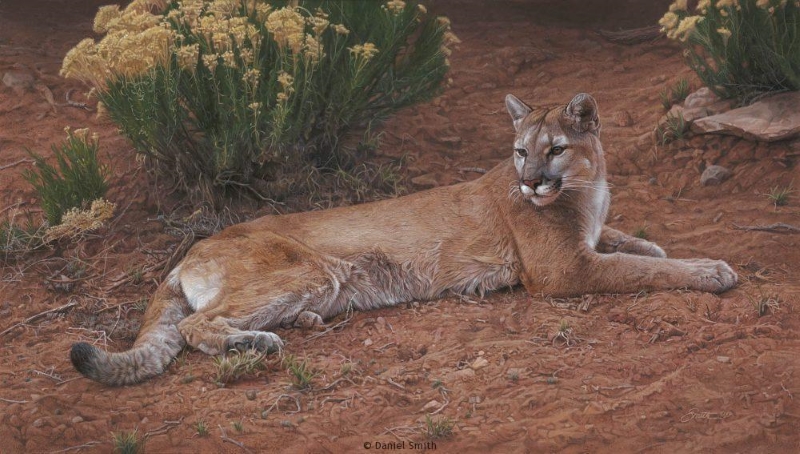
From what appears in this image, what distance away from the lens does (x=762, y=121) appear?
7.18 m

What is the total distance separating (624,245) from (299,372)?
8.94 ft

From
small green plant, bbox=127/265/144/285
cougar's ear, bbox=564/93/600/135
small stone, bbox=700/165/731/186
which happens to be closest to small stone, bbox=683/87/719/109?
small stone, bbox=700/165/731/186

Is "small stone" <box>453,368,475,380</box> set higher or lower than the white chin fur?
lower

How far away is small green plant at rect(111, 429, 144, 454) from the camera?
4336 mm

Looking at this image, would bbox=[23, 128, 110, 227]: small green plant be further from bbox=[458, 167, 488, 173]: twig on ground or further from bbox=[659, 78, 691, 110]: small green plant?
bbox=[659, 78, 691, 110]: small green plant

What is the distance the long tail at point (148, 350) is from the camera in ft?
15.8

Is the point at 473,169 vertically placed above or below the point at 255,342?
above

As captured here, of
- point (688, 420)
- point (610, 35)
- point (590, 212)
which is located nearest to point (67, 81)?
point (590, 212)

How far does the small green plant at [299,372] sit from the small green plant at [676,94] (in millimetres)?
4463

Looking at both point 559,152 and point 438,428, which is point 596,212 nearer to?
point 559,152

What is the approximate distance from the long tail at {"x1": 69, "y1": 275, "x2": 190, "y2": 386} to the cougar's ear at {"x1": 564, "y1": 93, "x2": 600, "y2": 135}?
2.75 m

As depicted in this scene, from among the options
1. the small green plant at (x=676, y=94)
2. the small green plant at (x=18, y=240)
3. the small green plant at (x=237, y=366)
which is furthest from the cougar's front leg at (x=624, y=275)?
the small green plant at (x=18, y=240)

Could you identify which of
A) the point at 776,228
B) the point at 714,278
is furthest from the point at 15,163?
the point at 776,228

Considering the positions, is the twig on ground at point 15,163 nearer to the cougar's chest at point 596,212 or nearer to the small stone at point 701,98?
the cougar's chest at point 596,212
